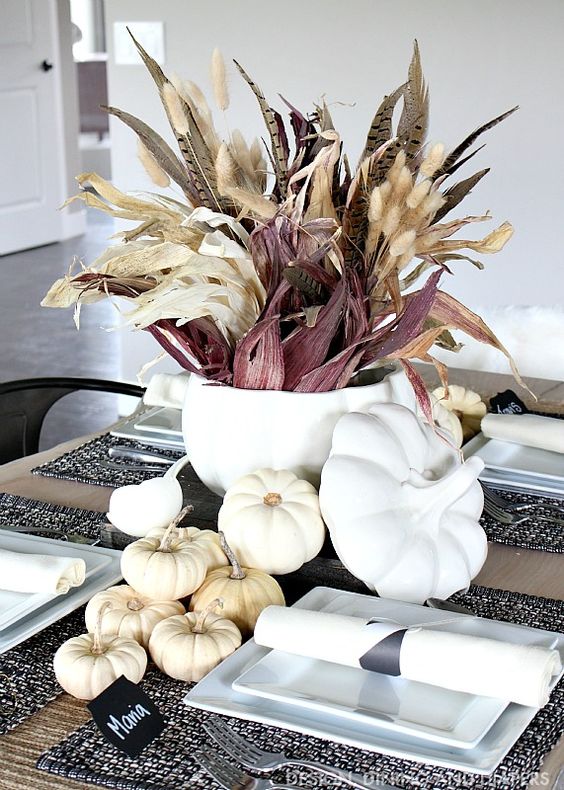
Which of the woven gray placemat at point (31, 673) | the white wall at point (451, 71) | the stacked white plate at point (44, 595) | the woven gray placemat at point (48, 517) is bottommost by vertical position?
the woven gray placemat at point (48, 517)

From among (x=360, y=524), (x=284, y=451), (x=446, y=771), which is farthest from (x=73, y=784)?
(x=284, y=451)

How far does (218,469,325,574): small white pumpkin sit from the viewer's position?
1.10 metres

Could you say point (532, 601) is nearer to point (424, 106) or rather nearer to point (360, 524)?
point (360, 524)

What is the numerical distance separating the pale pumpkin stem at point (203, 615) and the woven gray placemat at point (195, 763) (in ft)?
0.22

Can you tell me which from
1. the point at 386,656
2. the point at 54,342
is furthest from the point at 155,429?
the point at 54,342

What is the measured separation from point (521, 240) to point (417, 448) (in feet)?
7.47

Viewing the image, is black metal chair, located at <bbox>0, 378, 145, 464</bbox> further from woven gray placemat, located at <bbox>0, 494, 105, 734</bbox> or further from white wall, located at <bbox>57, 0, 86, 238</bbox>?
white wall, located at <bbox>57, 0, 86, 238</bbox>

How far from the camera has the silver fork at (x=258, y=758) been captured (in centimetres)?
81

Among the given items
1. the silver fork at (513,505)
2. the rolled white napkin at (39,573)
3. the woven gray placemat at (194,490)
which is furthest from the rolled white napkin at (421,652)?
the silver fork at (513,505)

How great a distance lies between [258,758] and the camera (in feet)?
2.73

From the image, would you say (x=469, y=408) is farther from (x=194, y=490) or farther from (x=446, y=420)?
(x=194, y=490)

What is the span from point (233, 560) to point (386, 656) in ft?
0.62

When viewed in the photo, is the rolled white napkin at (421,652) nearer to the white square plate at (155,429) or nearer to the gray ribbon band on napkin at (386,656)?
the gray ribbon band on napkin at (386,656)

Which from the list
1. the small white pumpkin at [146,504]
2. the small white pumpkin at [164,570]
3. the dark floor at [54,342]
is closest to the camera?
the small white pumpkin at [164,570]
